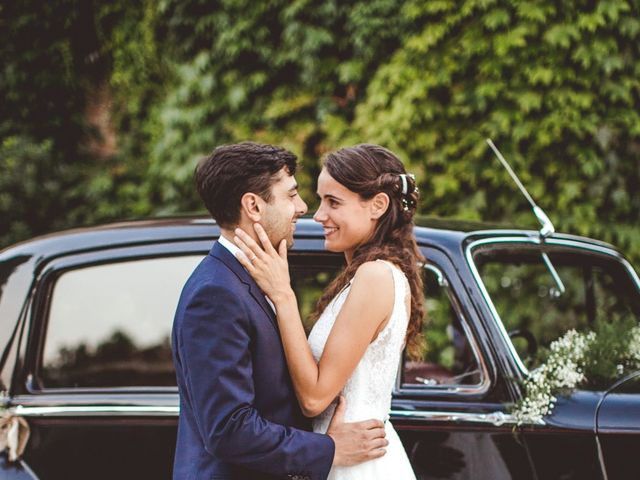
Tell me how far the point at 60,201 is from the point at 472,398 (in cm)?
607

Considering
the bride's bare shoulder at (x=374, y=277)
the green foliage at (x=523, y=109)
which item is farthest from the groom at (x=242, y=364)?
the green foliage at (x=523, y=109)

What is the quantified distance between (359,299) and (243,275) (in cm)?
35

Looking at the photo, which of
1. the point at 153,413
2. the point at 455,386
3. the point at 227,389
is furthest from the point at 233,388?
the point at 455,386

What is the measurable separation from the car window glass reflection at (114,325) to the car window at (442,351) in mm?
1023

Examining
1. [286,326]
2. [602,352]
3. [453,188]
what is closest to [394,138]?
[453,188]

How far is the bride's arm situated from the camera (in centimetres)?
194

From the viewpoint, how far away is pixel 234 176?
1939 millimetres

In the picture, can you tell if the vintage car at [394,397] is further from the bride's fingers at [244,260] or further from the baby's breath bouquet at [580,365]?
the bride's fingers at [244,260]

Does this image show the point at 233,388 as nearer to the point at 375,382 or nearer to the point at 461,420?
the point at 375,382

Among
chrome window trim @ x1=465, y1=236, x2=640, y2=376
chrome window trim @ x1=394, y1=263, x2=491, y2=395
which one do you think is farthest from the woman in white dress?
chrome window trim @ x1=465, y1=236, x2=640, y2=376

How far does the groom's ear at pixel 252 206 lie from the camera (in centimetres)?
197

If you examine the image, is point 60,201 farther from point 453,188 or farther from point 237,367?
point 237,367

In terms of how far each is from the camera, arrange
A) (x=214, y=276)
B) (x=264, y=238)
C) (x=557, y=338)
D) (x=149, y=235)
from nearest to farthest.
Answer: (x=214, y=276) < (x=264, y=238) < (x=149, y=235) < (x=557, y=338)

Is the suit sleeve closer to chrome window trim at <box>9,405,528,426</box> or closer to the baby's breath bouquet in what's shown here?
chrome window trim at <box>9,405,528,426</box>
